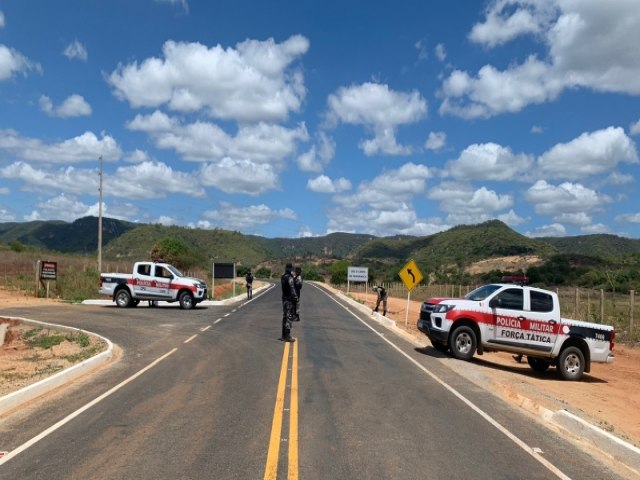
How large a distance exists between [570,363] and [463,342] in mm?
2741

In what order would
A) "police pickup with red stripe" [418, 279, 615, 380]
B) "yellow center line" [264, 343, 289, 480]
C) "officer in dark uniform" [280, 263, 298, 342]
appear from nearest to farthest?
"yellow center line" [264, 343, 289, 480], "police pickup with red stripe" [418, 279, 615, 380], "officer in dark uniform" [280, 263, 298, 342]

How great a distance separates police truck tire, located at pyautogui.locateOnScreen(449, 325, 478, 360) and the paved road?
5.20 ft

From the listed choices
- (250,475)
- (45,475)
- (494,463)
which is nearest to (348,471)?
(250,475)

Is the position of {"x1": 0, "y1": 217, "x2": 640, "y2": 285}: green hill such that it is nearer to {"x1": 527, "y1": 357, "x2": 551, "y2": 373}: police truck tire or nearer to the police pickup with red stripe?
{"x1": 527, "y1": 357, "x2": 551, "y2": 373}: police truck tire

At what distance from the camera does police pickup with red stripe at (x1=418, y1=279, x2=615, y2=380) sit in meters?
14.7

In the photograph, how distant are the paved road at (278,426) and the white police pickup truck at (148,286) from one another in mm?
15300

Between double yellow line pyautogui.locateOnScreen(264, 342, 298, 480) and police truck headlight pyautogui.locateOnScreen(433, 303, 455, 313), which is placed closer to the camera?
double yellow line pyautogui.locateOnScreen(264, 342, 298, 480)

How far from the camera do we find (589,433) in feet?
26.4

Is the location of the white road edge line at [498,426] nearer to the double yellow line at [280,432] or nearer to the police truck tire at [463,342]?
the police truck tire at [463,342]

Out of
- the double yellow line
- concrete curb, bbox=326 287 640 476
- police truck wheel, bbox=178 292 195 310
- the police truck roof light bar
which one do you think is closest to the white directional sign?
police truck wheel, bbox=178 292 195 310

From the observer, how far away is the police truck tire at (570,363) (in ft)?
48.2

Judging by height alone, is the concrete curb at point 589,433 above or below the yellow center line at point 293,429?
below

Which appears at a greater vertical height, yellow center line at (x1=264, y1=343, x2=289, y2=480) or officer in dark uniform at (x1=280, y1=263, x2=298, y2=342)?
officer in dark uniform at (x1=280, y1=263, x2=298, y2=342)

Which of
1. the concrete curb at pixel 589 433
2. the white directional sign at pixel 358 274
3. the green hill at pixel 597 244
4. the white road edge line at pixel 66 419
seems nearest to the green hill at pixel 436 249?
the green hill at pixel 597 244
